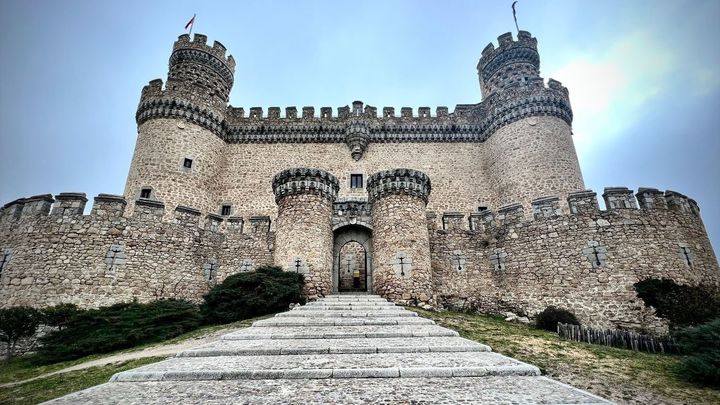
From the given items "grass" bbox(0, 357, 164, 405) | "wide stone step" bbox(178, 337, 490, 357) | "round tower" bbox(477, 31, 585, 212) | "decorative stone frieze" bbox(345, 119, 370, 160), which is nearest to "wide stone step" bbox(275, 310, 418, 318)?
"wide stone step" bbox(178, 337, 490, 357)

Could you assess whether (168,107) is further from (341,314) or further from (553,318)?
(553,318)

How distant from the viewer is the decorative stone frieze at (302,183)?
13.5 m

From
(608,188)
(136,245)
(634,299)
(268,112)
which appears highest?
(268,112)

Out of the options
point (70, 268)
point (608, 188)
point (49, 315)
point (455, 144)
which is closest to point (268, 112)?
point (455, 144)

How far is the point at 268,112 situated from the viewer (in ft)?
80.3

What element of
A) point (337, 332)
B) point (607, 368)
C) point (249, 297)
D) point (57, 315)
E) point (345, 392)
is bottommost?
point (607, 368)

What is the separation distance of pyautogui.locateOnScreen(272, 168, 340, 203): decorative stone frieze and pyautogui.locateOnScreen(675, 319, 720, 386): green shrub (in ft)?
35.5

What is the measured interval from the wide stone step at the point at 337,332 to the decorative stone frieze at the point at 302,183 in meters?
7.00

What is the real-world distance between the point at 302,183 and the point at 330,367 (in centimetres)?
982

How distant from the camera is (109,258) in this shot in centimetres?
1241

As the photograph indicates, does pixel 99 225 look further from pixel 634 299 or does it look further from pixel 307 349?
pixel 634 299

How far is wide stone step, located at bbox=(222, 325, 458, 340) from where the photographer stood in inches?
243

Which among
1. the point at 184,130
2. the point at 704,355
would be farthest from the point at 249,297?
the point at 184,130

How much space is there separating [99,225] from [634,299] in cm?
1844
